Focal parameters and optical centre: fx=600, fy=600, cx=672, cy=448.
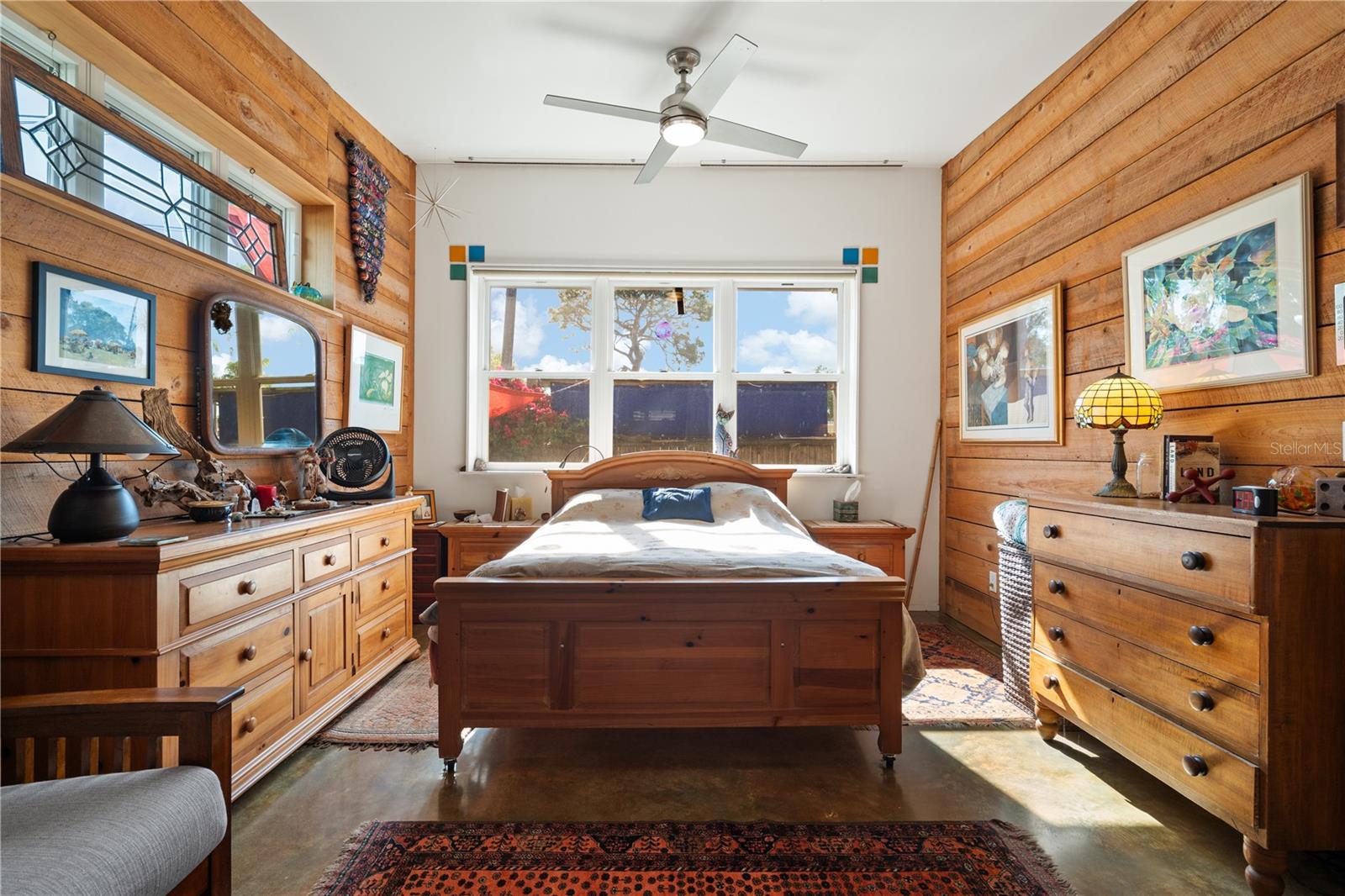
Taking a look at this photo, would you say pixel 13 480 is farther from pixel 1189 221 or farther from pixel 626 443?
pixel 1189 221

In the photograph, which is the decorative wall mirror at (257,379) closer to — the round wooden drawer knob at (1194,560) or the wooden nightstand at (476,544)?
the wooden nightstand at (476,544)

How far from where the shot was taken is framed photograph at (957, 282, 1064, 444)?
2867 millimetres

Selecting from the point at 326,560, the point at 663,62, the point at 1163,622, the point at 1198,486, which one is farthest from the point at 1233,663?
the point at 663,62

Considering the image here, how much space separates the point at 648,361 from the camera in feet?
13.3

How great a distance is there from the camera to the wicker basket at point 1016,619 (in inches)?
95.3

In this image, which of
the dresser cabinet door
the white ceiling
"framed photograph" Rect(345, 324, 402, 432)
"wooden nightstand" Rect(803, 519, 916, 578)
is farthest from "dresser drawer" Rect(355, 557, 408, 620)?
the white ceiling

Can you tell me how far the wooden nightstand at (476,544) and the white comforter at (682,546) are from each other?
37 centimetres

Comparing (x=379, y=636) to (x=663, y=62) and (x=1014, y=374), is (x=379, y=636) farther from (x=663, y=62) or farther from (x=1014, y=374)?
(x=1014, y=374)

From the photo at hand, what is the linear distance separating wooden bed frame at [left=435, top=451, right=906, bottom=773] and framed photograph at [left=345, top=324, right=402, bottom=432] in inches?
68.2

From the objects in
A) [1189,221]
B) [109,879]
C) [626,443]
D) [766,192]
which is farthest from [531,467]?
[1189,221]

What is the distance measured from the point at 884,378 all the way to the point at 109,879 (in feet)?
13.0

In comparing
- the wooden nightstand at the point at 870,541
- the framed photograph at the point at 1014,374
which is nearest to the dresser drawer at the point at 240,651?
the wooden nightstand at the point at 870,541

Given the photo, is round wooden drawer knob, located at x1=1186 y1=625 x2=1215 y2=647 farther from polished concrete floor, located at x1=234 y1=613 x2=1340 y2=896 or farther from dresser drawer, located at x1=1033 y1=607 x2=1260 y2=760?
polished concrete floor, located at x1=234 y1=613 x2=1340 y2=896

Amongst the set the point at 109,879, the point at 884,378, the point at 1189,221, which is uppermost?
the point at 1189,221
